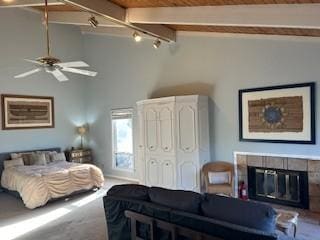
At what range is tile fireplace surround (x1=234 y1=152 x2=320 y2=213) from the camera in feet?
15.8

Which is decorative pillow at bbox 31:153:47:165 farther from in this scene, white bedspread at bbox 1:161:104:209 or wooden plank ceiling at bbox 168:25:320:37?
wooden plank ceiling at bbox 168:25:320:37

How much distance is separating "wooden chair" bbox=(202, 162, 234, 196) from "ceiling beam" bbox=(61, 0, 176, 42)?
9.40 ft

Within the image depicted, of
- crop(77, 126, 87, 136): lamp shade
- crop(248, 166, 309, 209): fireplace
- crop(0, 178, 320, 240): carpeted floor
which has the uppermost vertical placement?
crop(77, 126, 87, 136): lamp shade

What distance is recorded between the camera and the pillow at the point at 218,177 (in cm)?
573

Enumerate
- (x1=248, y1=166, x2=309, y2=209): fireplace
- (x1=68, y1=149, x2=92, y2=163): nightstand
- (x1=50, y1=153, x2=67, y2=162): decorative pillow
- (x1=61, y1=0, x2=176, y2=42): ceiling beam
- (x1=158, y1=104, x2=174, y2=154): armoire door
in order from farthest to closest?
1. (x1=68, y1=149, x2=92, y2=163): nightstand
2. (x1=50, y1=153, x2=67, y2=162): decorative pillow
3. (x1=158, y1=104, x2=174, y2=154): armoire door
4. (x1=248, y1=166, x2=309, y2=209): fireplace
5. (x1=61, y1=0, x2=176, y2=42): ceiling beam

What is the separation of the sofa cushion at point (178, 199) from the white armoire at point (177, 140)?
Answer: 9.57 feet

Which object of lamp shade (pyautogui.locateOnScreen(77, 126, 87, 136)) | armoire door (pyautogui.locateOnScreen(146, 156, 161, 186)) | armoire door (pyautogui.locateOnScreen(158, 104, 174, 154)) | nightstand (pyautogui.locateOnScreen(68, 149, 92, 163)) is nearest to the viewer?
armoire door (pyautogui.locateOnScreen(158, 104, 174, 154))

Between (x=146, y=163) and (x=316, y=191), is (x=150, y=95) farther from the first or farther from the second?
(x=316, y=191)

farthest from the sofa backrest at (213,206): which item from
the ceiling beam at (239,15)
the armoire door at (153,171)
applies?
the armoire door at (153,171)

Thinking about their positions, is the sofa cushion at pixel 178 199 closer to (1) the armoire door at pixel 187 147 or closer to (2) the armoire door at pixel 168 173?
(1) the armoire door at pixel 187 147

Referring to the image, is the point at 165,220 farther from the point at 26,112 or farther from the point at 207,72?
the point at 26,112

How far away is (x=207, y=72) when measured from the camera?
20.2 ft

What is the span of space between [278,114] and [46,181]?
4.63 meters

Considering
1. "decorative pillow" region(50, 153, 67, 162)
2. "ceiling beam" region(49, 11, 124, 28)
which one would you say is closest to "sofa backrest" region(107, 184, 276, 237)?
"ceiling beam" region(49, 11, 124, 28)
